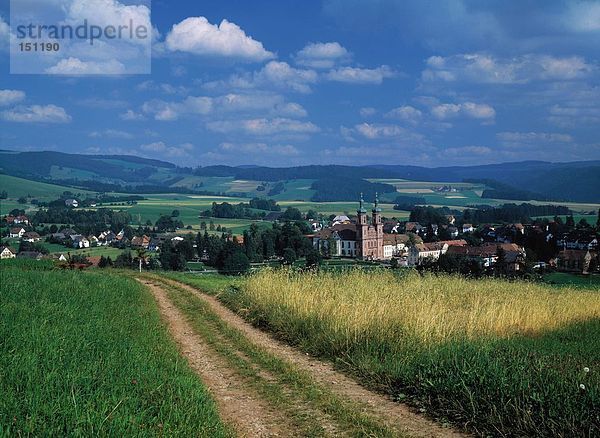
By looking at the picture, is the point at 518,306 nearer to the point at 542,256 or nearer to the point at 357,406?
the point at 357,406

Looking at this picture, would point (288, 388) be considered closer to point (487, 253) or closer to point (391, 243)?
point (487, 253)

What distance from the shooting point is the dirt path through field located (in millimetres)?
7504

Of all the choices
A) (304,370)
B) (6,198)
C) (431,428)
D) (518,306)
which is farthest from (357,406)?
(6,198)

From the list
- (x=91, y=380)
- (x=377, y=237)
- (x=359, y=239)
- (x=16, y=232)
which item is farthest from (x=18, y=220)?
(x=91, y=380)

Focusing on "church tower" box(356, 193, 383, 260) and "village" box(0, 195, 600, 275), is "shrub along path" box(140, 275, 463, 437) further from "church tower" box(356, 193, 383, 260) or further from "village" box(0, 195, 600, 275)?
"church tower" box(356, 193, 383, 260)

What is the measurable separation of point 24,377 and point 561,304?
13.8 m

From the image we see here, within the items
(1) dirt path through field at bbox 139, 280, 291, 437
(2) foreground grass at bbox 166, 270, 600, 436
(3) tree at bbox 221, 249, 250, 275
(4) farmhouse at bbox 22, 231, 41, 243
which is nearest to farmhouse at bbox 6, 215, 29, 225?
(4) farmhouse at bbox 22, 231, 41, 243

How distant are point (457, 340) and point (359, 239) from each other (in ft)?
332

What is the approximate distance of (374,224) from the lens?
375 feet

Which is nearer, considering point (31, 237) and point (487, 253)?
point (487, 253)

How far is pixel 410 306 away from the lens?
41.0ft

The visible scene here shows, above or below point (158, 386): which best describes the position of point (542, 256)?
below

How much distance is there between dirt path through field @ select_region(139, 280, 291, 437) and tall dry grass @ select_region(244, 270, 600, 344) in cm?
237

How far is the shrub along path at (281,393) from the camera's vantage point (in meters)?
7.48
